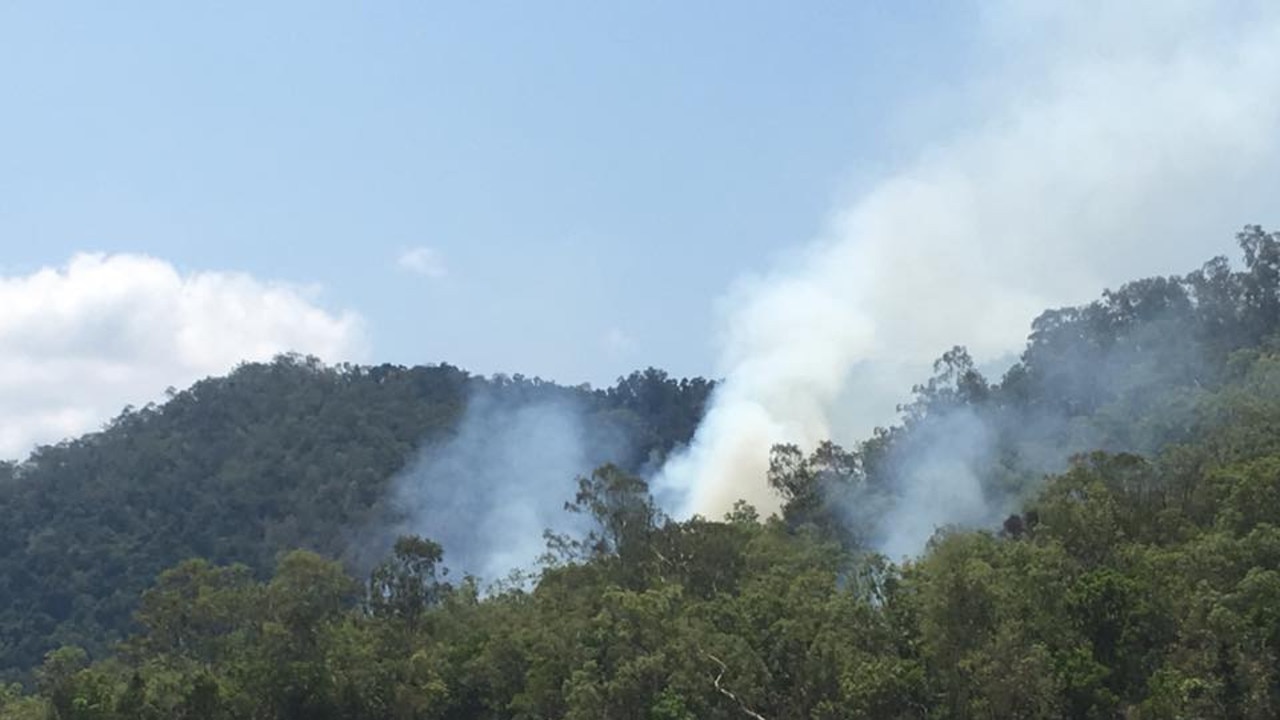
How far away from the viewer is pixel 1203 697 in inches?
1321

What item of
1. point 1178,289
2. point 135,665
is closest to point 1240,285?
point 1178,289

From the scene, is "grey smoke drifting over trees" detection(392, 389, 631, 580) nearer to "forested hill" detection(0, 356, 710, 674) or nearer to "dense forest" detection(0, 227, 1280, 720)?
"forested hill" detection(0, 356, 710, 674)

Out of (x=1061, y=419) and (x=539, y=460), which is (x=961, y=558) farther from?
(x=539, y=460)

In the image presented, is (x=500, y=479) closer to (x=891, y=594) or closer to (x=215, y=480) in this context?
(x=215, y=480)

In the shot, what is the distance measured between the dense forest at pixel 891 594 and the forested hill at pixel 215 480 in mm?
10967

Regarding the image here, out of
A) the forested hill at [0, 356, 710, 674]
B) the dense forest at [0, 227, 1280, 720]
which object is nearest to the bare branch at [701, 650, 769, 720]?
the dense forest at [0, 227, 1280, 720]

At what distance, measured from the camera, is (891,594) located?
135ft

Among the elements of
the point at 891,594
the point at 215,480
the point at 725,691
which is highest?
the point at 215,480

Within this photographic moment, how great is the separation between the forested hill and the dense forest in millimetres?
10967

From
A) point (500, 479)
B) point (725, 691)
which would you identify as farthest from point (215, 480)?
point (725, 691)

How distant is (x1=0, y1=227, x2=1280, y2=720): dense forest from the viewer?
3681cm

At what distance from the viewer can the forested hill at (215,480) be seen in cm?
10425

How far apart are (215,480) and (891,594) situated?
3407 inches

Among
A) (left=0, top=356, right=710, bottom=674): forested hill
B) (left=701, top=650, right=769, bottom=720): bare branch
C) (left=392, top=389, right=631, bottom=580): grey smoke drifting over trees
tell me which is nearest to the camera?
(left=701, top=650, right=769, bottom=720): bare branch
